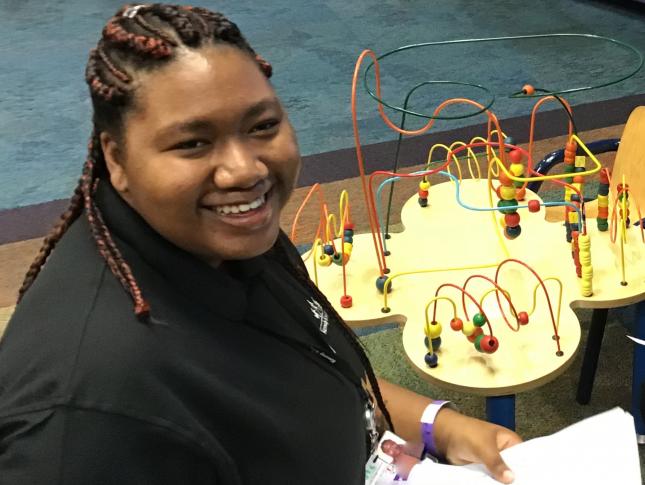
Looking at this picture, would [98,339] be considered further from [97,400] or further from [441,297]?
[441,297]

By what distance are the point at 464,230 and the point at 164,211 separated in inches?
38.7

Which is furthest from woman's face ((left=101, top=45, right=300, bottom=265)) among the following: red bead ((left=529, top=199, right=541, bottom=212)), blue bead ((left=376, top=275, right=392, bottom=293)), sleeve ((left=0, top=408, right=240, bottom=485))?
red bead ((left=529, top=199, right=541, bottom=212))

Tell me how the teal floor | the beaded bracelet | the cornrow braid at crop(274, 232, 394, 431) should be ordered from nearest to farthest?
the cornrow braid at crop(274, 232, 394, 431) < the beaded bracelet < the teal floor

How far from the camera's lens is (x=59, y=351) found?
641mm

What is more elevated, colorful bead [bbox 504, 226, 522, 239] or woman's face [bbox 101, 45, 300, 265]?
woman's face [bbox 101, 45, 300, 265]

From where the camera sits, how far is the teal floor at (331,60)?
10.4 feet

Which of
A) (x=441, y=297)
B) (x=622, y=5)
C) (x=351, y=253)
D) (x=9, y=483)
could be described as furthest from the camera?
(x=622, y=5)

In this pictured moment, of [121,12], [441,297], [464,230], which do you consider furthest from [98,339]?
[464,230]

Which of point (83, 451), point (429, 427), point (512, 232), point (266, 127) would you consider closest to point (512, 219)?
point (512, 232)

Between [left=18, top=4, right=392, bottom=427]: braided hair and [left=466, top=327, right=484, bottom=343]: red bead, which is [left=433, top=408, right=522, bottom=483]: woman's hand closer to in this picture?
[left=466, top=327, right=484, bottom=343]: red bead

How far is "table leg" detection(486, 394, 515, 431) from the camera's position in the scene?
1.28 m

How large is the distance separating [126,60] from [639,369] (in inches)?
50.3

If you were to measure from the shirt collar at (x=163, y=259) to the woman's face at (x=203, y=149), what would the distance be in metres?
0.01

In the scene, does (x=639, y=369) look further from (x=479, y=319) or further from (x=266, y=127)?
(x=266, y=127)
